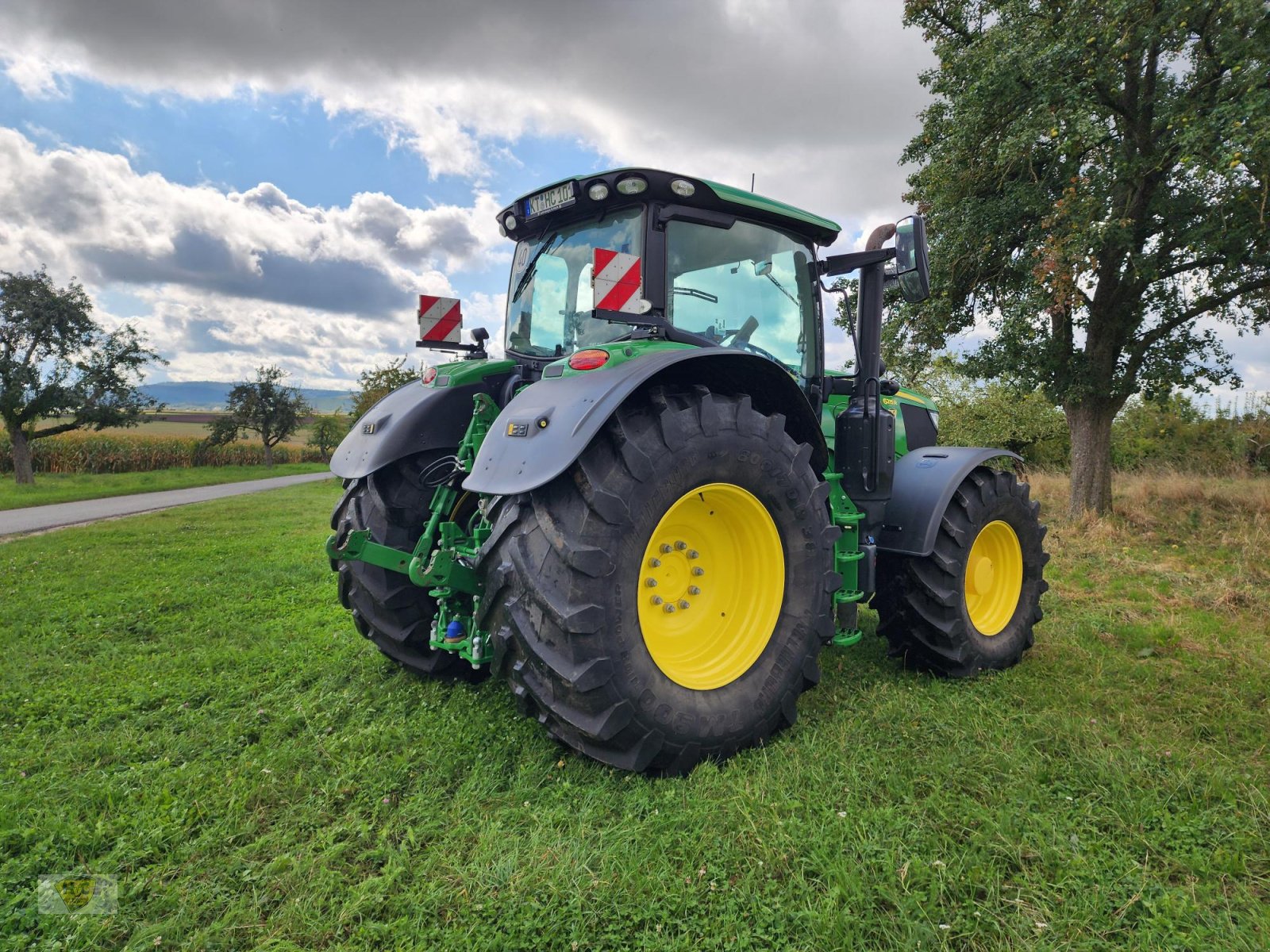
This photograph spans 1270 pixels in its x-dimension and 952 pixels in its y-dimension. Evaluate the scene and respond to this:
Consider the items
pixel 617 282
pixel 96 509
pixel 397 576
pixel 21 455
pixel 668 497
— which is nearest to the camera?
pixel 668 497

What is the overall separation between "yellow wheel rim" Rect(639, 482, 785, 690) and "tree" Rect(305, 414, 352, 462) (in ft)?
129

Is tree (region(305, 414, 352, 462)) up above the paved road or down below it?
above

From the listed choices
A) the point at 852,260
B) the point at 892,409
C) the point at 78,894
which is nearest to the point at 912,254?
the point at 852,260

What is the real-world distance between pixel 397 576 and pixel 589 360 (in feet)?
4.65

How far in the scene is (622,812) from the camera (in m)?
2.16

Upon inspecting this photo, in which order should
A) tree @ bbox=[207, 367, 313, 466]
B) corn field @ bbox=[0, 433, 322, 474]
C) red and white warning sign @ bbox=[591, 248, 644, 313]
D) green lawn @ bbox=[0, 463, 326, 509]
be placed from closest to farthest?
red and white warning sign @ bbox=[591, 248, 644, 313]
green lawn @ bbox=[0, 463, 326, 509]
corn field @ bbox=[0, 433, 322, 474]
tree @ bbox=[207, 367, 313, 466]

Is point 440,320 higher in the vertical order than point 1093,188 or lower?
lower

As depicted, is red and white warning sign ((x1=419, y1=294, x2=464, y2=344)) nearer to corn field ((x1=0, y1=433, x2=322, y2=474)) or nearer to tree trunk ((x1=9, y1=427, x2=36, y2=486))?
tree trunk ((x1=9, y1=427, x2=36, y2=486))

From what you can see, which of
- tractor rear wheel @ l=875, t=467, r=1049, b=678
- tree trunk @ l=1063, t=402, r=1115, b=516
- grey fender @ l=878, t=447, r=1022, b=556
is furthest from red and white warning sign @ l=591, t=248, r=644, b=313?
tree trunk @ l=1063, t=402, r=1115, b=516

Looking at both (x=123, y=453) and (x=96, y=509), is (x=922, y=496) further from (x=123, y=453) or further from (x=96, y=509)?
(x=123, y=453)

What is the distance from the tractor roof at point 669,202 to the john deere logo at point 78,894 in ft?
9.32

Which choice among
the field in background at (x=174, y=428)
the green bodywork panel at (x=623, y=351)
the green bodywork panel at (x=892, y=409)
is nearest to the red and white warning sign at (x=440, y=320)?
the green bodywork panel at (x=623, y=351)

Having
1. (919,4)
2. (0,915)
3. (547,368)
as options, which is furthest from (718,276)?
(919,4)

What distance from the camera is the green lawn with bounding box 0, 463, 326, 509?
46.9 ft
